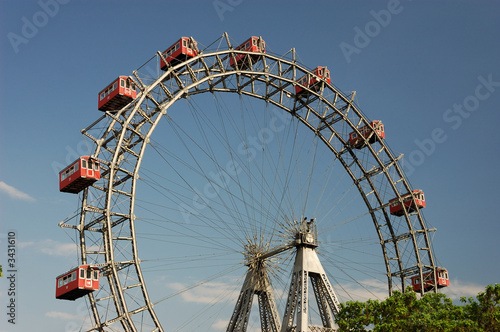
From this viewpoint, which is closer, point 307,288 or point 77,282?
point 77,282

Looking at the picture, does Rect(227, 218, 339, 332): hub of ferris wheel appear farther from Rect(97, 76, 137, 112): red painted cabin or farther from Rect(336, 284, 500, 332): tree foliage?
Rect(97, 76, 137, 112): red painted cabin

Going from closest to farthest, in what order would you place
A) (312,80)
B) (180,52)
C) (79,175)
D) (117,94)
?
1. (79,175)
2. (117,94)
3. (180,52)
4. (312,80)

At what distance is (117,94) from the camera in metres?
51.8

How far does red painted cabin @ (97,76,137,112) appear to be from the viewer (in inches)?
2046

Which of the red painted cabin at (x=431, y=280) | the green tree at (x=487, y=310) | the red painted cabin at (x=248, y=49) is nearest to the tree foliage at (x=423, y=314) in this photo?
the green tree at (x=487, y=310)

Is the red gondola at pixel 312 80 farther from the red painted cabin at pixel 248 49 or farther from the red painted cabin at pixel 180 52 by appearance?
the red painted cabin at pixel 180 52

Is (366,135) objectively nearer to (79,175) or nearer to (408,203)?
(408,203)

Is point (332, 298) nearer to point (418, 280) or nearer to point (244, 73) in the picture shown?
point (418, 280)

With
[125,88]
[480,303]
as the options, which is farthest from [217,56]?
[480,303]

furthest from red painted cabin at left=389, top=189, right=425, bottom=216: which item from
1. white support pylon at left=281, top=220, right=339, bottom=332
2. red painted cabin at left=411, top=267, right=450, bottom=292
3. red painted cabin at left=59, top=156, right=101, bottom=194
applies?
red painted cabin at left=59, top=156, right=101, bottom=194

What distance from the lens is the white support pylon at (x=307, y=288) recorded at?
176 feet

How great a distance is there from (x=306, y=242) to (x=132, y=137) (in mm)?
17151

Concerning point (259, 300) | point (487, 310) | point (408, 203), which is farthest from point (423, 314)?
point (408, 203)

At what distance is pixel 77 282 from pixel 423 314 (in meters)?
24.5
